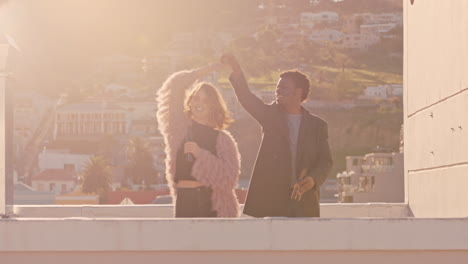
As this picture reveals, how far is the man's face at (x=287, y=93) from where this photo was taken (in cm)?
619

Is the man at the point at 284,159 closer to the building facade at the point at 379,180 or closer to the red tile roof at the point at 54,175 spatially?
the building facade at the point at 379,180

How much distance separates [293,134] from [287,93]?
34 cm

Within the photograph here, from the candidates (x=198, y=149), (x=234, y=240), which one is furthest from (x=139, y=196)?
(x=234, y=240)

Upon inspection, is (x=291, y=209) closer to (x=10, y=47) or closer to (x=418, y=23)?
(x=10, y=47)

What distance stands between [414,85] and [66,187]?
122171 millimetres

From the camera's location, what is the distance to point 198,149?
586 centimetres

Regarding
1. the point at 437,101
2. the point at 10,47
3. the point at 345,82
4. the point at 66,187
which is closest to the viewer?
the point at 10,47

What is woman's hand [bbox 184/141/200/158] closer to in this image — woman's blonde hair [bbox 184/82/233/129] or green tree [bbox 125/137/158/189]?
woman's blonde hair [bbox 184/82/233/129]

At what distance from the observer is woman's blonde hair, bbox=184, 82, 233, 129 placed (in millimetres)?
6012

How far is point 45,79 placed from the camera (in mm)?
185125

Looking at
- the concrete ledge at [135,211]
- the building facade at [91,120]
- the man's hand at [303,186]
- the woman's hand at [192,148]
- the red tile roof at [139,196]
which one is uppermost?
the building facade at [91,120]

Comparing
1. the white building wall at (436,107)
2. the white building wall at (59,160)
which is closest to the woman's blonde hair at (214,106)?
the white building wall at (436,107)

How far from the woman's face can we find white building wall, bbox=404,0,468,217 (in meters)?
2.55

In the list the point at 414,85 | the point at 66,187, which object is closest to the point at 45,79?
the point at 66,187
